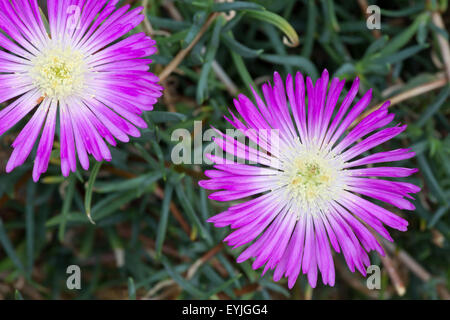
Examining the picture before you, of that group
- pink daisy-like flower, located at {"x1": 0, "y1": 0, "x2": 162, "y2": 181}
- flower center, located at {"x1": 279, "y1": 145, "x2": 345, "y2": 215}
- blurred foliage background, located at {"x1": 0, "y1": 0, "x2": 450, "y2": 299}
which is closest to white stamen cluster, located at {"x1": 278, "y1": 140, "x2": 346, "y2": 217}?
flower center, located at {"x1": 279, "y1": 145, "x2": 345, "y2": 215}

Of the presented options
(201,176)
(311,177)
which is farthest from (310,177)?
(201,176)

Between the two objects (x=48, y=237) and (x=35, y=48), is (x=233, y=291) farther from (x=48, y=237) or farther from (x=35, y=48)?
(x=35, y=48)

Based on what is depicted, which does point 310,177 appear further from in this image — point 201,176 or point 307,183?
point 201,176

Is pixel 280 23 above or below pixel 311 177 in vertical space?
above

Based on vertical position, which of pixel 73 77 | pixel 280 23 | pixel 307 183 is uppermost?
pixel 280 23

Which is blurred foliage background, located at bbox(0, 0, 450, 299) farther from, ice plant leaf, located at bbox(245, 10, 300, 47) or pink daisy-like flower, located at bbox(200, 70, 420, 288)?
pink daisy-like flower, located at bbox(200, 70, 420, 288)

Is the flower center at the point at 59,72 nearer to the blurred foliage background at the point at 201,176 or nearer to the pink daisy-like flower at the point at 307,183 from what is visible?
the blurred foliage background at the point at 201,176
